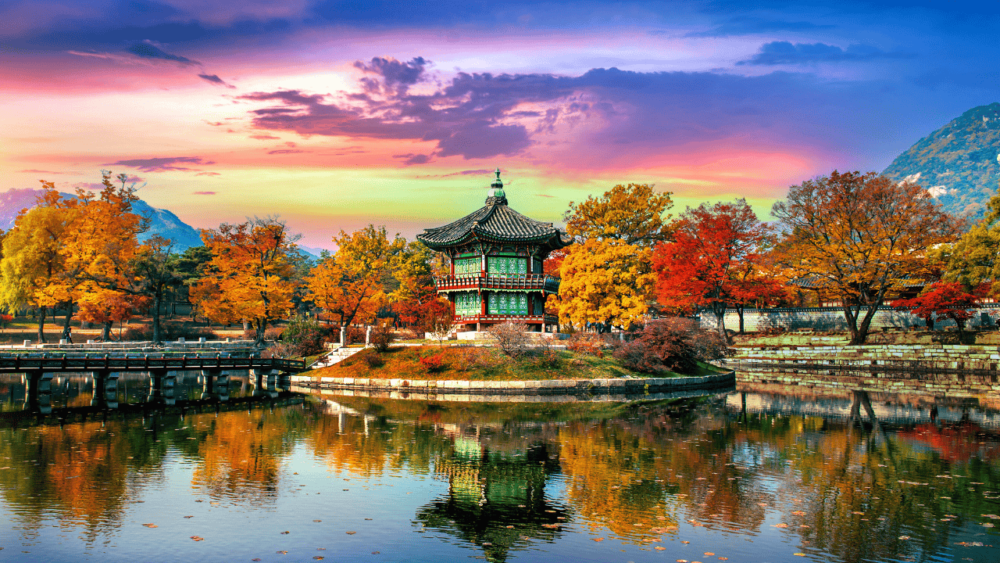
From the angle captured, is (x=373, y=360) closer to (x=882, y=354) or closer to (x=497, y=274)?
(x=497, y=274)

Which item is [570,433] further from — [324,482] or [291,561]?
[291,561]

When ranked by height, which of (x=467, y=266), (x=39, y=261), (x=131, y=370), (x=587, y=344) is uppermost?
(x=39, y=261)

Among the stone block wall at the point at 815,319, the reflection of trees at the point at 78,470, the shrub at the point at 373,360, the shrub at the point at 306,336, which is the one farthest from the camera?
the stone block wall at the point at 815,319

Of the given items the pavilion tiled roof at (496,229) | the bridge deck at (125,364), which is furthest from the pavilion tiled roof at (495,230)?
the bridge deck at (125,364)

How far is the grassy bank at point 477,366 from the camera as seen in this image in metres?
41.5

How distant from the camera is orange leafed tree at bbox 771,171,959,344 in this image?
61.0 meters

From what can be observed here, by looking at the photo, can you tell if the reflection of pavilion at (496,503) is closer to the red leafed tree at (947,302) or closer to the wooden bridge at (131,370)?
the wooden bridge at (131,370)

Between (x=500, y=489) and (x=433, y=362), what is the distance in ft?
86.0

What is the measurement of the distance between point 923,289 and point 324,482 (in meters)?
67.9

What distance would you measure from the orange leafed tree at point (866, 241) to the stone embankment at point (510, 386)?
27.6 m

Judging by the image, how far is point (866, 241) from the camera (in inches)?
2458

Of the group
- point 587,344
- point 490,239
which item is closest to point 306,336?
point 490,239

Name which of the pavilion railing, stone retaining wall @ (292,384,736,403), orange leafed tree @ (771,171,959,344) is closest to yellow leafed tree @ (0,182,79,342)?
stone retaining wall @ (292,384,736,403)

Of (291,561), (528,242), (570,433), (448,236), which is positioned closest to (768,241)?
(528,242)
